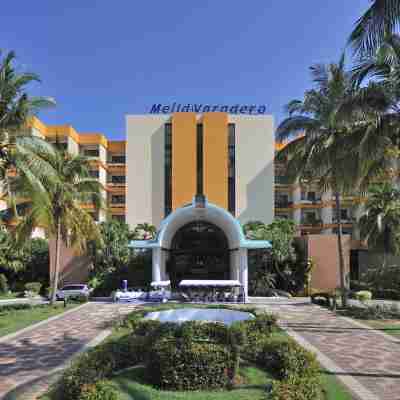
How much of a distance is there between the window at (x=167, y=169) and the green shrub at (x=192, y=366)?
35139 millimetres

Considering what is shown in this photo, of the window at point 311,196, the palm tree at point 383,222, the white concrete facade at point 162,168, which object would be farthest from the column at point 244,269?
the window at point 311,196

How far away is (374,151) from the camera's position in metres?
13.3

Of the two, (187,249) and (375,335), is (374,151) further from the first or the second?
(187,249)

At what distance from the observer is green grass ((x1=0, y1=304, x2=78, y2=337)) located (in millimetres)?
15695

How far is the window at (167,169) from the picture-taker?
1695 inches

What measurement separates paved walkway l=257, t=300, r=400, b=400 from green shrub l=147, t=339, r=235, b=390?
2.71 meters

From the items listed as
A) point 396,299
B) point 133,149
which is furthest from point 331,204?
point 133,149

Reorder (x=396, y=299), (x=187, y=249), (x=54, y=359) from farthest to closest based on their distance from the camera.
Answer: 1. (x=187, y=249)
2. (x=396, y=299)
3. (x=54, y=359)

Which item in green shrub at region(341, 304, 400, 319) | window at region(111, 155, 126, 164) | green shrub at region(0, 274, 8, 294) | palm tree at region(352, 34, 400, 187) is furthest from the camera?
window at region(111, 155, 126, 164)

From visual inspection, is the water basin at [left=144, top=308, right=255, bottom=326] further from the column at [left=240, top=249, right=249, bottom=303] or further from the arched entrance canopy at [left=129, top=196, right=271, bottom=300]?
the column at [left=240, top=249, right=249, bottom=303]

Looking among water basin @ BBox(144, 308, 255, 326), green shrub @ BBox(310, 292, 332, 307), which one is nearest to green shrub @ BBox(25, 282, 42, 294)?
water basin @ BBox(144, 308, 255, 326)

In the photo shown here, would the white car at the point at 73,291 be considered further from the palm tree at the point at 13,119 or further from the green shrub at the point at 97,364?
the green shrub at the point at 97,364

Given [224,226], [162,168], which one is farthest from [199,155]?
[224,226]

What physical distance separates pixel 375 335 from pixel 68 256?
2277cm
